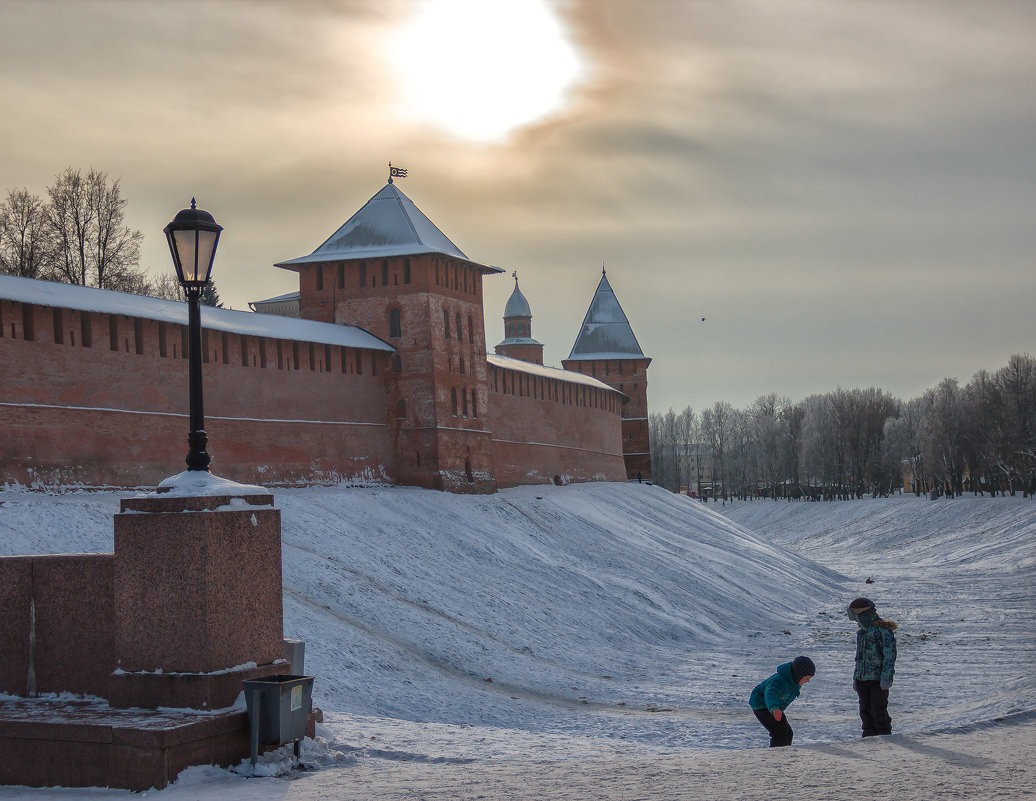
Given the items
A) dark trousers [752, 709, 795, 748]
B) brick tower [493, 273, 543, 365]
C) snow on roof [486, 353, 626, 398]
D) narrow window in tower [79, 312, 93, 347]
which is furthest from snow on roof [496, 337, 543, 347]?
dark trousers [752, 709, 795, 748]

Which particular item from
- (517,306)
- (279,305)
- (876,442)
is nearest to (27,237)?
(279,305)

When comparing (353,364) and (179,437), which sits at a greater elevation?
(353,364)

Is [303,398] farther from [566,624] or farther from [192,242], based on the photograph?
[192,242]

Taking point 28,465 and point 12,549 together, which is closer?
point 12,549

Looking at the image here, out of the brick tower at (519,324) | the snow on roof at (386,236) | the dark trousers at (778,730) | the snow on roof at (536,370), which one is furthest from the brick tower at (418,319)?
the brick tower at (519,324)

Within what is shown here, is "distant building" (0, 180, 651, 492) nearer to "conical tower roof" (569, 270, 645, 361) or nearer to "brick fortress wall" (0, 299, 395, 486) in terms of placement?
"brick fortress wall" (0, 299, 395, 486)

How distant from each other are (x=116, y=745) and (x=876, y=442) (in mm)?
62872

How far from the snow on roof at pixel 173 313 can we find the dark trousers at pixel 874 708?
13089 millimetres

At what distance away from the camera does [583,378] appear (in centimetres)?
3666

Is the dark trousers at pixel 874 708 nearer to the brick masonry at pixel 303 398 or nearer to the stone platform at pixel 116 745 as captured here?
the stone platform at pixel 116 745

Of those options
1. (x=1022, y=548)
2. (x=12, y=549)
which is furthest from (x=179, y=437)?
(x=1022, y=548)

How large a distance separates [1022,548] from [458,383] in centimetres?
1988

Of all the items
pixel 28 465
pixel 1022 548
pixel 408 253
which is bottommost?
pixel 1022 548

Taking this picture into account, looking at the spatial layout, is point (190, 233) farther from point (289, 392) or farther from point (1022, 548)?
point (1022, 548)
